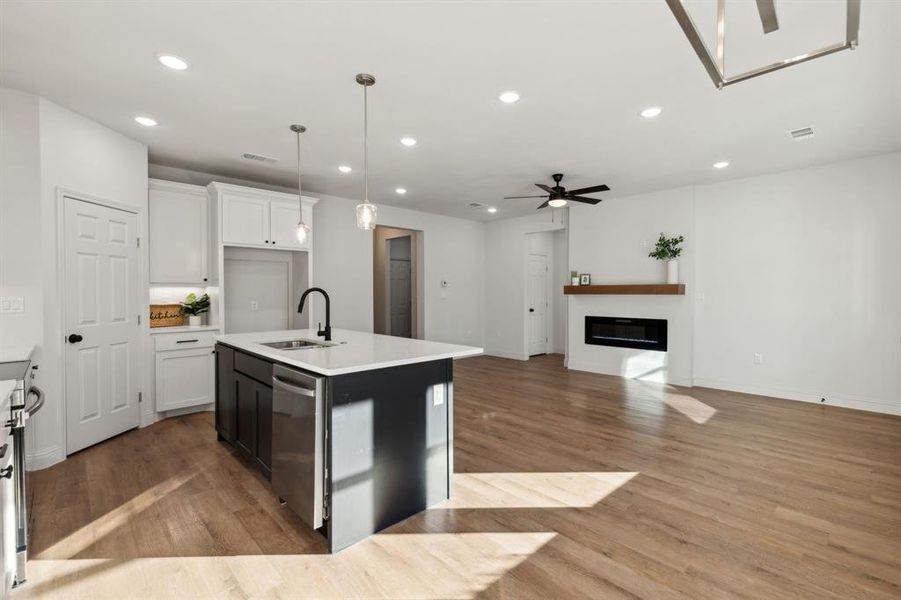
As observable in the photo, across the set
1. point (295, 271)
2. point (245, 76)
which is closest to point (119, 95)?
point (245, 76)

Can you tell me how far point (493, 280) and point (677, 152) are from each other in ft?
15.1

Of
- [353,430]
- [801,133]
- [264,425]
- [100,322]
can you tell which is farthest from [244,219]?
[801,133]

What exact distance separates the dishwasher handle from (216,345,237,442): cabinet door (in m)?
0.96

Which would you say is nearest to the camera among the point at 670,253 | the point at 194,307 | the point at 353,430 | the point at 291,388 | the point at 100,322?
the point at 353,430

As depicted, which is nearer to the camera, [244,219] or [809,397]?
[244,219]

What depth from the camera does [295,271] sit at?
5.63 m

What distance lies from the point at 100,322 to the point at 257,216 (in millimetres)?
1866

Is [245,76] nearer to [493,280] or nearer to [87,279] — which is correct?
[87,279]

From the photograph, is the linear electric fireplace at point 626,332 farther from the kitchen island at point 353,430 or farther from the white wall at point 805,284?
the kitchen island at point 353,430

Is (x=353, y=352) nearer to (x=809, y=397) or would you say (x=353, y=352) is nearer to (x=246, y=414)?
(x=246, y=414)

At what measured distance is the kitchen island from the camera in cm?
218

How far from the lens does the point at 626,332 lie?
21.4ft

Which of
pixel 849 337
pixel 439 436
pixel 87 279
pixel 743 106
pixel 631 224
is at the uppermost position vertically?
pixel 743 106

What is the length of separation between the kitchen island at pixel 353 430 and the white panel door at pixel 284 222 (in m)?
2.46
